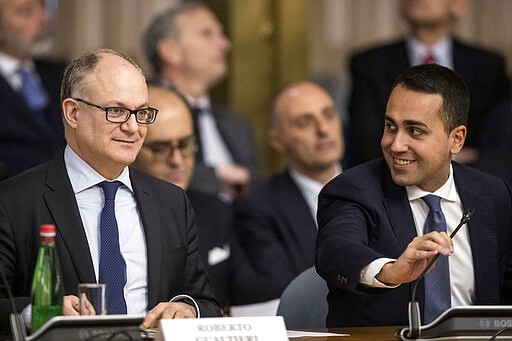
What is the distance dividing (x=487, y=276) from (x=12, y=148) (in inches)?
117

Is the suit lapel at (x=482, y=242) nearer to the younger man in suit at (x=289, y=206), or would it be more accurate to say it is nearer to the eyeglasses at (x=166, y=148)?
the younger man in suit at (x=289, y=206)

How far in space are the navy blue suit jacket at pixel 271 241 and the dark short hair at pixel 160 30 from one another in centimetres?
133

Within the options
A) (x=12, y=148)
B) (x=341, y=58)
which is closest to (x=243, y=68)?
(x=341, y=58)

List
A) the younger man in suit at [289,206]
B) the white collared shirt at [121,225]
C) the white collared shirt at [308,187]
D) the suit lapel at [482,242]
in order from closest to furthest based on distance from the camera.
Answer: the white collared shirt at [121,225]
the suit lapel at [482,242]
the younger man in suit at [289,206]
the white collared shirt at [308,187]

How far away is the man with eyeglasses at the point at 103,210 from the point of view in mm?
3299

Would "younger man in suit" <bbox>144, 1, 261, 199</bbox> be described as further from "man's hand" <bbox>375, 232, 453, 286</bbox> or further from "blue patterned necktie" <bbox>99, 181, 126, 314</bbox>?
"man's hand" <bbox>375, 232, 453, 286</bbox>

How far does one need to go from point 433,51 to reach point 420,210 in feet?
8.54

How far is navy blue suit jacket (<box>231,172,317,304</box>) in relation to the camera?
493 centimetres

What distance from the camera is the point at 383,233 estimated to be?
3492 mm

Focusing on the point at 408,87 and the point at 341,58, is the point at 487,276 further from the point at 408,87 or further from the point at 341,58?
the point at 341,58

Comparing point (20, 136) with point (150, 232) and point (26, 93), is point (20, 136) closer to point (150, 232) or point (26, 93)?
point (26, 93)

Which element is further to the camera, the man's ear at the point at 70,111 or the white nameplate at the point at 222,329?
the man's ear at the point at 70,111

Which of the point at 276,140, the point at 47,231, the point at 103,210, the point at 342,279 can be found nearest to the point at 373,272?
the point at 342,279

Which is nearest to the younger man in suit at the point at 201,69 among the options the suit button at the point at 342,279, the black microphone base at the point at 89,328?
the suit button at the point at 342,279
